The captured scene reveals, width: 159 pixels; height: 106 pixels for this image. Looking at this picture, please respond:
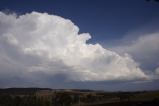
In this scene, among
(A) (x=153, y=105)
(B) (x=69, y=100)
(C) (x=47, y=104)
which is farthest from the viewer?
(B) (x=69, y=100)

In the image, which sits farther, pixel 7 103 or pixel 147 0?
pixel 7 103

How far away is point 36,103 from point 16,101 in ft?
49.4

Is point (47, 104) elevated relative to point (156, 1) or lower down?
lower down

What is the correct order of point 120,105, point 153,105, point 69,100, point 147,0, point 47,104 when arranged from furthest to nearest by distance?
1. point 69,100
2. point 47,104
3. point 120,105
4. point 153,105
5. point 147,0

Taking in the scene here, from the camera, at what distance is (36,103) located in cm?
18338

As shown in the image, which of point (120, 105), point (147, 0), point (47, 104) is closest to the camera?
point (147, 0)

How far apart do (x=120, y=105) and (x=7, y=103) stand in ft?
329

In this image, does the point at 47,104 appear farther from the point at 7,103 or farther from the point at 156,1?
the point at 156,1

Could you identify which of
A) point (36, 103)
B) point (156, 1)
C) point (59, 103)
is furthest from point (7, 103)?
point (156, 1)

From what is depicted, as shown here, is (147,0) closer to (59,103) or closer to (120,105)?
(120,105)

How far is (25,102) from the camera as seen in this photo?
187 metres

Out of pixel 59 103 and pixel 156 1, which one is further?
pixel 59 103

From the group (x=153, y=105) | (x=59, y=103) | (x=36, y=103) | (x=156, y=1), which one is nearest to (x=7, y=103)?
(x=36, y=103)

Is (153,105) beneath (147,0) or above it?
beneath
